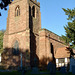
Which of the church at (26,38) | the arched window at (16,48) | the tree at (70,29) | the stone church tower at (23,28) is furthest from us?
the arched window at (16,48)

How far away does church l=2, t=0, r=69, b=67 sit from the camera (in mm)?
30984

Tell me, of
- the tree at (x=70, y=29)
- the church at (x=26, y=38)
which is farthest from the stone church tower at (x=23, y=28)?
the tree at (x=70, y=29)

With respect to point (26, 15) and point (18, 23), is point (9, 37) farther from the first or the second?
point (26, 15)

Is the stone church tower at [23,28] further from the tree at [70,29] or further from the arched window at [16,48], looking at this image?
the tree at [70,29]

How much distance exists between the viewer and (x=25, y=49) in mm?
30641

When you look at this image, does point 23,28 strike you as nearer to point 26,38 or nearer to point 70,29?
point 26,38

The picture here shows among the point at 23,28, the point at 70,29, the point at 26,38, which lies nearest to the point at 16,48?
the point at 26,38

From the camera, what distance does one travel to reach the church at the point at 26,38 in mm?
30984

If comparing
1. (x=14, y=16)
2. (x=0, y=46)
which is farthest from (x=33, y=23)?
(x=0, y=46)

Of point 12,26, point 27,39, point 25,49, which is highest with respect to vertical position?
point 12,26

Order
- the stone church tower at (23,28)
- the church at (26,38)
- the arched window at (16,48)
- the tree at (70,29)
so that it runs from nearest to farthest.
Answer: the tree at (70,29) → the church at (26,38) → the stone church tower at (23,28) → the arched window at (16,48)

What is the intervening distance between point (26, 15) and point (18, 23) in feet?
10.3

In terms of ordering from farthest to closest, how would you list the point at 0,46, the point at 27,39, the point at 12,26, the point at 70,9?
the point at 0,46 < the point at 12,26 < the point at 27,39 < the point at 70,9

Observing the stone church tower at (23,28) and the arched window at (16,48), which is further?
the arched window at (16,48)
